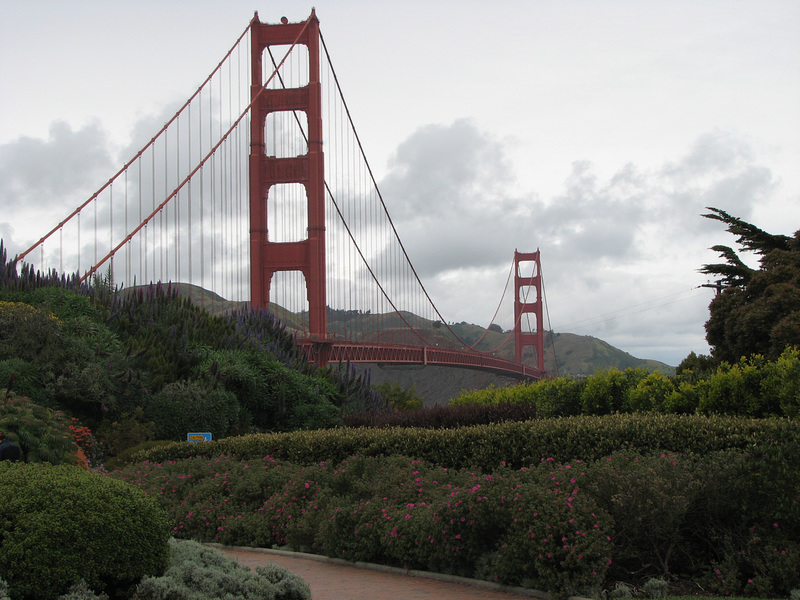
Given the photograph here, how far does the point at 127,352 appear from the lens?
71.6 feet

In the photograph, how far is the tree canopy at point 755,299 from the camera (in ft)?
74.3

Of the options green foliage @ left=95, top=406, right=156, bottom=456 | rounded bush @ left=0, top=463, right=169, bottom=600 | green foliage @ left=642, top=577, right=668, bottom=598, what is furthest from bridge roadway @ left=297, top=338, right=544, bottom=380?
rounded bush @ left=0, top=463, right=169, bottom=600

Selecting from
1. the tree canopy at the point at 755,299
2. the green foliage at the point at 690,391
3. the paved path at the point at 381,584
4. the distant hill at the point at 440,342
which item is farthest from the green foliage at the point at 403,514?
the tree canopy at the point at 755,299

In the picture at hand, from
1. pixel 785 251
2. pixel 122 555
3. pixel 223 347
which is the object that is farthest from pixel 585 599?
pixel 785 251

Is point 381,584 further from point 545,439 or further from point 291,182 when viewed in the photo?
point 291,182

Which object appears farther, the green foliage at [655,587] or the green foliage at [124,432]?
the green foliage at [124,432]

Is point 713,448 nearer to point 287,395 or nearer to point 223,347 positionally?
point 287,395

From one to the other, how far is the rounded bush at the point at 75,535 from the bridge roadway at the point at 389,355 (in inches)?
982

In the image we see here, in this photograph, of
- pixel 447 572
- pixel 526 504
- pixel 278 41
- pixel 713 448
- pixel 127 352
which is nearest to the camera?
pixel 526 504

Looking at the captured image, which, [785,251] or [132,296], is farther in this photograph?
[785,251]

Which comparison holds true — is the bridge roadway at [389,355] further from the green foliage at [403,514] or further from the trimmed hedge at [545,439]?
the green foliage at [403,514]

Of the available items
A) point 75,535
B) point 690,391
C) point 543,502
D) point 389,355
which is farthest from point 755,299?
point 75,535

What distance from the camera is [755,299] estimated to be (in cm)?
2527

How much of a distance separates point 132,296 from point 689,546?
67.6 ft
